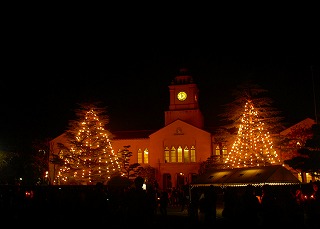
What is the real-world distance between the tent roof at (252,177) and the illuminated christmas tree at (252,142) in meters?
6.34

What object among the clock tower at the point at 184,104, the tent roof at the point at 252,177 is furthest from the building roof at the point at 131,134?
the tent roof at the point at 252,177

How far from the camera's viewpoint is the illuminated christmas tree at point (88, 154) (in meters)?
33.9

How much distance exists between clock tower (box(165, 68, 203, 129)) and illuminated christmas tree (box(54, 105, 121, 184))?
14340mm

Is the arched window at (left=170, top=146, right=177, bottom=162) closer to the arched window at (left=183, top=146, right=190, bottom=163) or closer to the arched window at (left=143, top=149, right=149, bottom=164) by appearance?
the arched window at (left=183, top=146, right=190, bottom=163)

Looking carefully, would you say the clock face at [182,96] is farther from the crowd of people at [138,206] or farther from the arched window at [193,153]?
the crowd of people at [138,206]

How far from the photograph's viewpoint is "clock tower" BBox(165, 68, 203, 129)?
158ft

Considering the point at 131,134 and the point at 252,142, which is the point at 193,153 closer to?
the point at 131,134

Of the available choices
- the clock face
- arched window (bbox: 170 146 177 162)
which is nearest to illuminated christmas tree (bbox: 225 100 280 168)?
arched window (bbox: 170 146 177 162)

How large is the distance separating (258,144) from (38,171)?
22273 millimetres

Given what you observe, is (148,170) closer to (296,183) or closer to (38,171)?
(38,171)

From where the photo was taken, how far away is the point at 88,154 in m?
34.3

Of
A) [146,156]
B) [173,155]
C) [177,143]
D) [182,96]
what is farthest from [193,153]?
[182,96]

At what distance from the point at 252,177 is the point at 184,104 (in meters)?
28.3

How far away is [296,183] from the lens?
20875 mm
